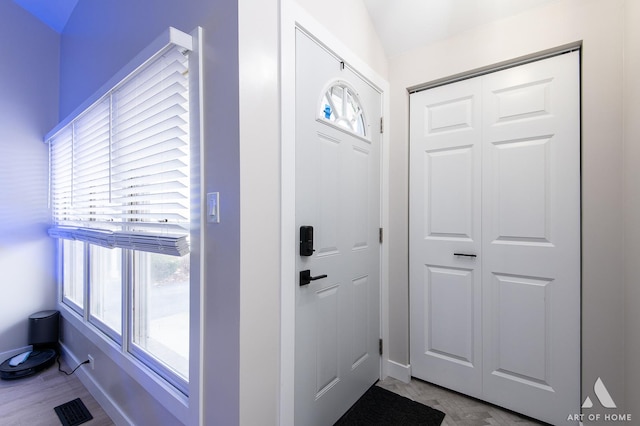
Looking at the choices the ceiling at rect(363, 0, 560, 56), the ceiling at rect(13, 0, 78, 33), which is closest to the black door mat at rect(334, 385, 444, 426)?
the ceiling at rect(363, 0, 560, 56)

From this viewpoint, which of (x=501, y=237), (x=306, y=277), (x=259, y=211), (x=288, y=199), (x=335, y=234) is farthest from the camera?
(x=501, y=237)

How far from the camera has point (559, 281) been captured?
64.4 inches

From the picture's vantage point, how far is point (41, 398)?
6.87 feet

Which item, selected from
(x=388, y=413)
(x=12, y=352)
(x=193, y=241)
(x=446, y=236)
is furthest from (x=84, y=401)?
(x=446, y=236)

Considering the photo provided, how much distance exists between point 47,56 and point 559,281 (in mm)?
4783

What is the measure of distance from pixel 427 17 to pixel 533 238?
1.61 m

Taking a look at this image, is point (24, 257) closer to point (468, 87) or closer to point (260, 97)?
point (260, 97)

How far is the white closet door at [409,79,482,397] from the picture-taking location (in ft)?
6.24

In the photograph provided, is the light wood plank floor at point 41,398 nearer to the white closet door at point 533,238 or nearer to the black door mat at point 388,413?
the black door mat at point 388,413

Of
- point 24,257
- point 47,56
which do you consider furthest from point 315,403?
point 47,56

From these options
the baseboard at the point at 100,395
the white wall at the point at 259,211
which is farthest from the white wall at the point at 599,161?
the baseboard at the point at 100,395

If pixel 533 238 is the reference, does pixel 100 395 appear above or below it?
below

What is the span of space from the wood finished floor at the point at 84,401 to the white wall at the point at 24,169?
0.73 m

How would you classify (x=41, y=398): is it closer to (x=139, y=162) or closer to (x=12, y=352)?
(x=12, y=352)
